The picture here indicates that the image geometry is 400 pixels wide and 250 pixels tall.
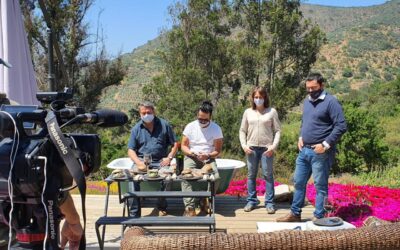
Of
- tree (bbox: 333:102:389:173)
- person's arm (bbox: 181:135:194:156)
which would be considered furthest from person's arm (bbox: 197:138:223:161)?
tree (bbox: 333:102:389:173)

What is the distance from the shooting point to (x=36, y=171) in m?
1.88

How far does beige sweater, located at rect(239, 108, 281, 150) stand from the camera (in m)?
5.68

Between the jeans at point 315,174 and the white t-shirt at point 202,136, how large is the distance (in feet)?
3.50

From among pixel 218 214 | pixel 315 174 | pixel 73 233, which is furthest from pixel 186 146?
pixel 73 233

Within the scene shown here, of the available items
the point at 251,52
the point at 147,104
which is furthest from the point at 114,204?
the point at 251,52

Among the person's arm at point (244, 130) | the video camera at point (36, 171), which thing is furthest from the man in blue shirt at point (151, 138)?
the video camera at point (36, 171)

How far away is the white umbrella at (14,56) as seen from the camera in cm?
458

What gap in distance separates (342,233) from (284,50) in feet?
46.7

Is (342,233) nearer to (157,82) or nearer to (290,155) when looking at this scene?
(290,155)

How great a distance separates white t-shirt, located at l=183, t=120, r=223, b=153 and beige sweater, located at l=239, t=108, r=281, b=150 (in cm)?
34

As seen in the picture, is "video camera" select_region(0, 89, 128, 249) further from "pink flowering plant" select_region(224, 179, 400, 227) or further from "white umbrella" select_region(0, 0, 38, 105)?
"pink flowering plant" select_region(224, 179, 400, 227)

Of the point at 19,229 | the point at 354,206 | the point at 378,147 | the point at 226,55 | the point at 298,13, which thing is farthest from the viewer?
the point at 226,55

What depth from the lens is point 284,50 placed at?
1582 cm

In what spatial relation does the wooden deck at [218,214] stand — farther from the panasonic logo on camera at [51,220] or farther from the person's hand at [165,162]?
the panasonic logo on camera at [51,220]
